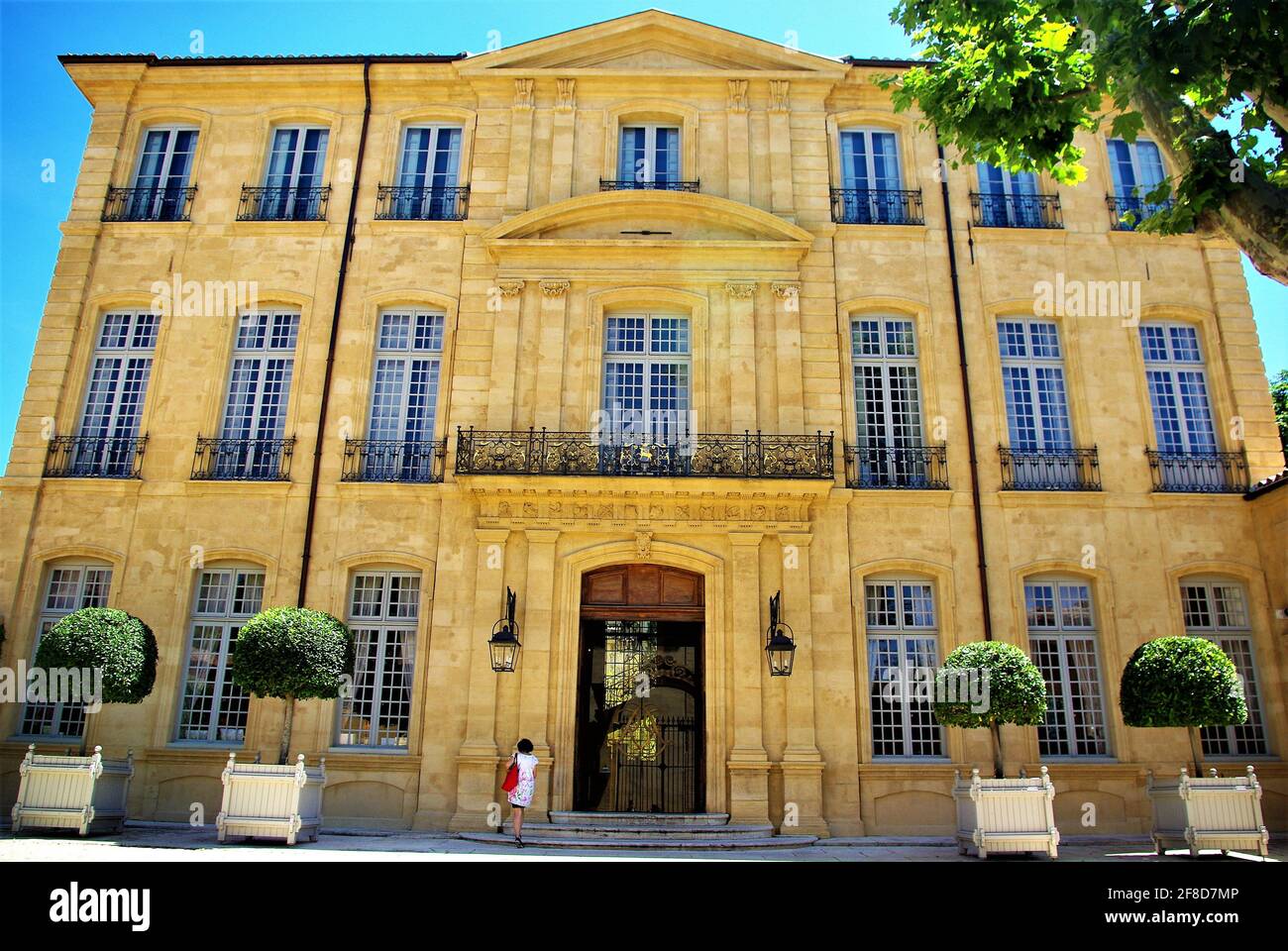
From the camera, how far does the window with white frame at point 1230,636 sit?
13.7 metres

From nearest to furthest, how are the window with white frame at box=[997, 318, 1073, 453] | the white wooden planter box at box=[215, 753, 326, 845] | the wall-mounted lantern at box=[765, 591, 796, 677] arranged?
1. the white wooden planter box at box=[215, 753, 326, 845]
2. the wall-mounted lantern at box=[765, 591, 796, 677]
3. the window with white frame at box=[997, 318, 1073, 453]

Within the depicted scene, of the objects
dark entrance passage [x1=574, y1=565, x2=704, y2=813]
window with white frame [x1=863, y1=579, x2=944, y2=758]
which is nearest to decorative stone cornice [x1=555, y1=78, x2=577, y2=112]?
dark entrance passage [x1=574, y1=565, x2=704, y2=813]

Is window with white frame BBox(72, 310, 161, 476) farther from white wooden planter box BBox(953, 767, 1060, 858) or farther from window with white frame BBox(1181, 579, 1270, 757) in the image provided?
window with white frame BBox(1181, 579, 1270, 757)

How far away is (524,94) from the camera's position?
16.5 metres

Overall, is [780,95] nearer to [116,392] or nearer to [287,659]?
[287,659]

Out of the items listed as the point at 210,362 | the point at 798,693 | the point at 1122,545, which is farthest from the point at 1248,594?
the point at 210,362

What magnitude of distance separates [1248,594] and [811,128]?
35.4ft

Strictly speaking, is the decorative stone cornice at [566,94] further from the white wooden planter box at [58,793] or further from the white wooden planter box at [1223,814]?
the white wooden planter box at [1223,814]

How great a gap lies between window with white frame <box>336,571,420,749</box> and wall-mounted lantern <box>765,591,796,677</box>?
5.57 m

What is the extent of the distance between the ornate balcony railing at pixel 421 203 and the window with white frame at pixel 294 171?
4.20ft

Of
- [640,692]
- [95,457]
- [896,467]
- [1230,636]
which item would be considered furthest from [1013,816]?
[95,457]

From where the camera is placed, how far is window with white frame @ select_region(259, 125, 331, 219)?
16281mm

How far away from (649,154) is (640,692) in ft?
31.9
